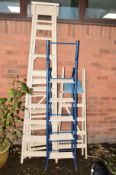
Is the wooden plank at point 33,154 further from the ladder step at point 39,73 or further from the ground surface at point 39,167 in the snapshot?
the ladder step at point 39,73

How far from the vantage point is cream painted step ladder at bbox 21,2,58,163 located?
9.21 ft

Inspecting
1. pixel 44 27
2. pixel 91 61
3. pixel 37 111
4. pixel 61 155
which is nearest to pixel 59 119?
pixel 37 111

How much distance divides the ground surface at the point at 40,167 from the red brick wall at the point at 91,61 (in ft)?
1.81

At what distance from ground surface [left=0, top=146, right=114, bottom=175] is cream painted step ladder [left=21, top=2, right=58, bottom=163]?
0.12 meters

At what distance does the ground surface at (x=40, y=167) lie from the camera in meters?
2.82

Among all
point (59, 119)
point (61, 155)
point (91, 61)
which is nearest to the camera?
point (59, 119)

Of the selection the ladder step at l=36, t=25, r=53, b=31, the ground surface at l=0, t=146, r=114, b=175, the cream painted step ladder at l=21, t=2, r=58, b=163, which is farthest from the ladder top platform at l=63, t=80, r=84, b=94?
the ground surface at l=0, t=146, r=114, b=175

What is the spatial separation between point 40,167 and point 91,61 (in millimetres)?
1528

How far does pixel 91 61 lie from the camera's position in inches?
124

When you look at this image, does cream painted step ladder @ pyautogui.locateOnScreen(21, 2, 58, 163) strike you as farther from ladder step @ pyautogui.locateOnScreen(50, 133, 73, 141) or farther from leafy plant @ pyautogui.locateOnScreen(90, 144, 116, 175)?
leafy plant @ pyautogui.locateOnScreen(90, 144, 116, 175)

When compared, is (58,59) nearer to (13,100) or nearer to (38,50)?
(38,50)

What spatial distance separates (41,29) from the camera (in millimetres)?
2848

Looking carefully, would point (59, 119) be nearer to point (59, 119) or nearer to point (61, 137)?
point (59, 119)

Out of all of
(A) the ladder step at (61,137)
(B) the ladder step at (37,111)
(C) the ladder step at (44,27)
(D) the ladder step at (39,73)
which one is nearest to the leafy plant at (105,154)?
(A) the ladder step at (61,137)
